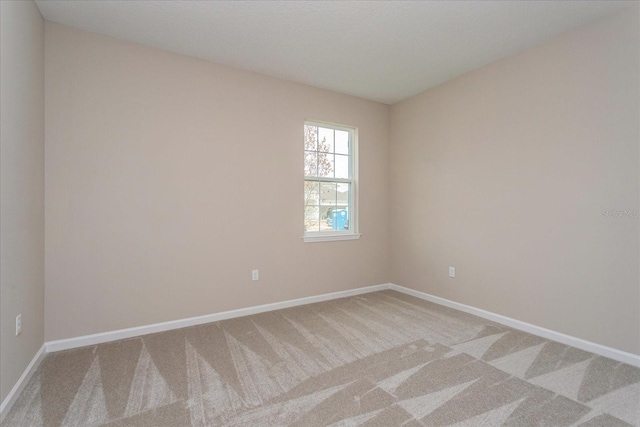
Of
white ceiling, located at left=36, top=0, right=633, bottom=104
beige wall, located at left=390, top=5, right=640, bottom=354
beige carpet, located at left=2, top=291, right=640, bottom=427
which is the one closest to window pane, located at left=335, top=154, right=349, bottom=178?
beige wall, located at left=390, top=5, right=640, bottom=354

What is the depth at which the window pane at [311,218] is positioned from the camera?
391cm

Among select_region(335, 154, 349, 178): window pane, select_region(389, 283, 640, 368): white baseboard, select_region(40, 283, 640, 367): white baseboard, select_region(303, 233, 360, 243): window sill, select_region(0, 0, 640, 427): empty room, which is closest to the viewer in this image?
select_region(0, 0, 640, 427): empty room

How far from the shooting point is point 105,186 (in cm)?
270

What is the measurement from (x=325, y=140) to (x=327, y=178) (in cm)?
50

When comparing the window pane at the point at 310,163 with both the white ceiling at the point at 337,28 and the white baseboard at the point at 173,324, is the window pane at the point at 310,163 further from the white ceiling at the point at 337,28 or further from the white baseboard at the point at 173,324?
the white baseboard at the point at 173,324

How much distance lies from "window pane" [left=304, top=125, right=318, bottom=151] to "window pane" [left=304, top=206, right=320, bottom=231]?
2.48ft

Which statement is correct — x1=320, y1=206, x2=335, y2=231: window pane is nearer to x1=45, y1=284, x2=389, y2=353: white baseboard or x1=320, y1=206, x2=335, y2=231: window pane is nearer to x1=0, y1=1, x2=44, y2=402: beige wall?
x1=45, y1=284, x2=389, y2=353: white baseboard

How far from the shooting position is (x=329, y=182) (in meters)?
4.07

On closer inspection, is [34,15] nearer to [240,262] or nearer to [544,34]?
[240,262]

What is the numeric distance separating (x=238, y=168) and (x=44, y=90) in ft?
5.38

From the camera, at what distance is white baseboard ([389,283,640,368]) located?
2.31 metres

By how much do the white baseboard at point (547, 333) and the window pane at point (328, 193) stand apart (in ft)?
5.50

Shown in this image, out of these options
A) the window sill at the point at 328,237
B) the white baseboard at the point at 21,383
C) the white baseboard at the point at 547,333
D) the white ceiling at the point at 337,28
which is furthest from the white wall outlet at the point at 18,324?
the white baseboard at the point at 547,333

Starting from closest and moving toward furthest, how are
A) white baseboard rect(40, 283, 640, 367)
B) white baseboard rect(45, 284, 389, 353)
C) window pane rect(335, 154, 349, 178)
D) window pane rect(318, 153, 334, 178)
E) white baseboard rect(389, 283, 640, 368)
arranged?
1. white baseboard rect(389, 283, 640, 368)
2. white baseboard rect(40, 283, 640, 367)
3. white baseboard rect(45, 284, 389, 353)
4. window pane rect(318, 153, 334, 178)
5. window pane rect(335, 154, 349, 178)
